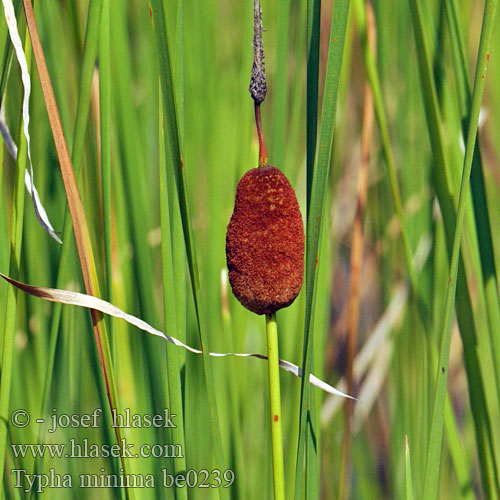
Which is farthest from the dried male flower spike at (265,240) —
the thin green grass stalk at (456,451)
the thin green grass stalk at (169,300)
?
the thin green grass stalk at (456,451)

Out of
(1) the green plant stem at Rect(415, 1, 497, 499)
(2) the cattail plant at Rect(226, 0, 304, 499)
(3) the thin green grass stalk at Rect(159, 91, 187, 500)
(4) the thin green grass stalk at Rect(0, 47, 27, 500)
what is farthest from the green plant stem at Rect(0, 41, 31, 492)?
(1) the green plant stem at Rect(415, 1, 497, 499)

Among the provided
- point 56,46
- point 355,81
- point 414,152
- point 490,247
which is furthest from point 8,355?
point 355,81

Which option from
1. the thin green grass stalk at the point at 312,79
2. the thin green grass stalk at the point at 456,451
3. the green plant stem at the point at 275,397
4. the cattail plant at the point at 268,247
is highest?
the thin green grass stalk at the point at 312,79

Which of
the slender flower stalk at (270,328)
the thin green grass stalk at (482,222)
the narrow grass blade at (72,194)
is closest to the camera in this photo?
the slender flower stalk at (270,328)

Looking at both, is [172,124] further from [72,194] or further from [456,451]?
[456,451]

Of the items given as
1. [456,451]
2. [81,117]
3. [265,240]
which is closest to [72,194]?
[81,117]

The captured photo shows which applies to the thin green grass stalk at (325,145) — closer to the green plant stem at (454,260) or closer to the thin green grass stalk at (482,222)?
the green plant stem at (454,260)

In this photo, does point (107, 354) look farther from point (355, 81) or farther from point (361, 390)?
point (355, 81)
